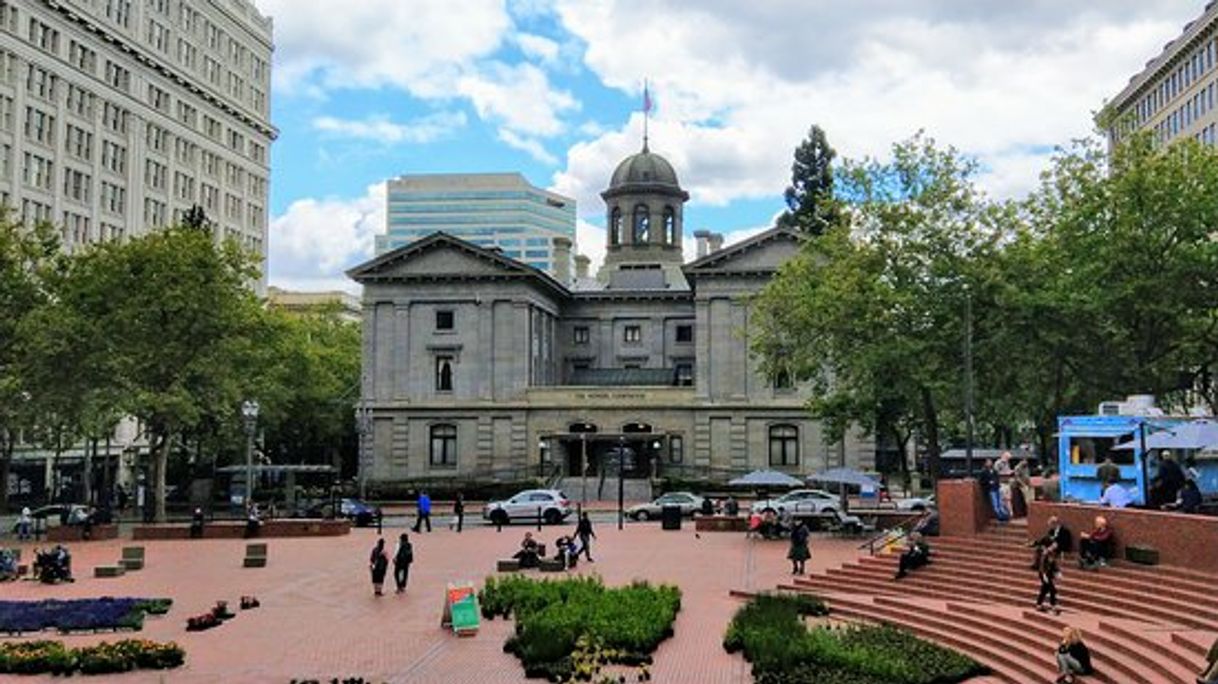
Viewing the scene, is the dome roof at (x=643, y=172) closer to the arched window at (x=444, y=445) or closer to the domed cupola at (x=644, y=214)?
the domed cupola at (x=644, y=214)

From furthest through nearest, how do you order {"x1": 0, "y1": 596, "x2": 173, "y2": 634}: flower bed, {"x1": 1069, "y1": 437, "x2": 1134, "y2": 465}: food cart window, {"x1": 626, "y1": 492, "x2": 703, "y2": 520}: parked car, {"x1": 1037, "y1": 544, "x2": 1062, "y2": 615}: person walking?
{"x1": 626, "y1": 492, "x2": 703, "y2": 520}: parked car
{"x1": 1069, "y1": 437, "x2": 1134, "y2": 465}: food cart window
{"x1": 0, "y1": 596, "x2": 173, "y2": 634}: flower bed
{"x1": 1037, "y1": 544, "x2": 1062, "y2": 615}: person walking

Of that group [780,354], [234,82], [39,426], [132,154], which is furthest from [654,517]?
[234,82]

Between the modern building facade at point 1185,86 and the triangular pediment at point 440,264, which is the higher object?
the modern building facade at point 1185,86

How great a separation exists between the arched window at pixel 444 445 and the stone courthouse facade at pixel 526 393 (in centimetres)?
6

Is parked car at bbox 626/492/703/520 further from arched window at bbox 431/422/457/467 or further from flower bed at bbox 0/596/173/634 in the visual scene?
flower bed at bbox 0/596/173/634

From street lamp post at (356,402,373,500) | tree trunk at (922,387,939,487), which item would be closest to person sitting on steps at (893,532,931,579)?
tree trunk at (922,387,939,487)

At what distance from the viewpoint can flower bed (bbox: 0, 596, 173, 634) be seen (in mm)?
25250

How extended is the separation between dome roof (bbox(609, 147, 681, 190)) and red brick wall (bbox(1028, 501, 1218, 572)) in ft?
198

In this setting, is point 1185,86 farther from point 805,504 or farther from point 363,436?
point 363,436

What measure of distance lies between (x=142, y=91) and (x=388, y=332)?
114 feet

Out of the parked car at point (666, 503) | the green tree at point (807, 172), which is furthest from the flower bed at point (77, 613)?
the green tree at point (807, 172)

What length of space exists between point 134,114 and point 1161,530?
8521 centimetres

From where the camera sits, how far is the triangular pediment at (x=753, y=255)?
7031 centimetres

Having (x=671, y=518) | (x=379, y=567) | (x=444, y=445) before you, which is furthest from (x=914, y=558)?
(x=444, y=445)
